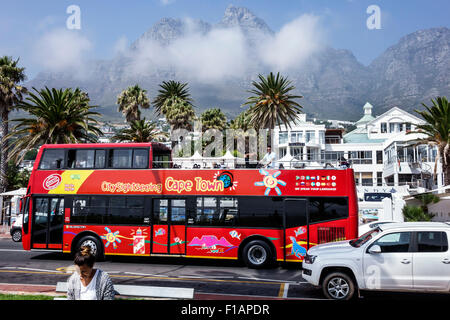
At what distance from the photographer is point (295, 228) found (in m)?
13.5

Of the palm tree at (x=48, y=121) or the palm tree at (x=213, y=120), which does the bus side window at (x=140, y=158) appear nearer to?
the palm tree at (x=48, y=121)

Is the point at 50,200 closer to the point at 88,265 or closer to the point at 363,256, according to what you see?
the point at 88,265

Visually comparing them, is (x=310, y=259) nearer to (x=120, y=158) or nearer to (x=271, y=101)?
(x=120, y=158)

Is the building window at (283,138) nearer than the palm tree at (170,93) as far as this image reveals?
No

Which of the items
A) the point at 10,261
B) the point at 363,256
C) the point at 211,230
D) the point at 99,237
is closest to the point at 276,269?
the point at 211,230

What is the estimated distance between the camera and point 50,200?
50.2ft

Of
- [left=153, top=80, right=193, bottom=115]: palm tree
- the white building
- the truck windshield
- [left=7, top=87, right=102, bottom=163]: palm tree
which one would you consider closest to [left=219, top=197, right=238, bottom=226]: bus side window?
the truck windshield

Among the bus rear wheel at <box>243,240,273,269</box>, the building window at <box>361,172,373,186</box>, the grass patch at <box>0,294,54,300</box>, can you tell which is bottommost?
the grass patch at <box>0,294,54,300</box>

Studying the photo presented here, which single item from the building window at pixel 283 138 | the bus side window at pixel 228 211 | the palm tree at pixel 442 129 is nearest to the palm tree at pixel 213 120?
the building window at pixel 283 138

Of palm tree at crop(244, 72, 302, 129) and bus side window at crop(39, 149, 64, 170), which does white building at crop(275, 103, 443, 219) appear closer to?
palm tree at crop(244, 72, 302, 129)

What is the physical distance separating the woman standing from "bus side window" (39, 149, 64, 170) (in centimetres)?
1111

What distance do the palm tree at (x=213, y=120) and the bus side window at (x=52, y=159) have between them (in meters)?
43.2

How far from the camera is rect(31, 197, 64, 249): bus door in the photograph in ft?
49.4

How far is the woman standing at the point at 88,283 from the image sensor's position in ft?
17.0
